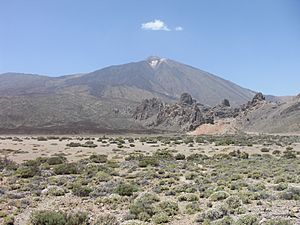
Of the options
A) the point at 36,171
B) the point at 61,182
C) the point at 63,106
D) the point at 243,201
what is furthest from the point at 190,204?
the point at 63,106

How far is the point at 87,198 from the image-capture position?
16766 millimetres

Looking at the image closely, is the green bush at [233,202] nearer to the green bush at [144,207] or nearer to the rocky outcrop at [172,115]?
the green bush at [144,207]

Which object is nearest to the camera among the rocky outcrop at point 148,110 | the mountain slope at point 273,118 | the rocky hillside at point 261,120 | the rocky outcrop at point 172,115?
the rocky hillside at point 261,120

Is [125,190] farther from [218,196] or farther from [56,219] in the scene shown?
[56,219]

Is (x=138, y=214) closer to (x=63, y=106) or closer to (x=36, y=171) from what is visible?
(x=36, y=171)

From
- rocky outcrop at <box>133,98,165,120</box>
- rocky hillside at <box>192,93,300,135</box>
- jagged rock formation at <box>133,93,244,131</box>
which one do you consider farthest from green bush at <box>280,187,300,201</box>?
rocky outcrop at <box>133,98,165,120</box>

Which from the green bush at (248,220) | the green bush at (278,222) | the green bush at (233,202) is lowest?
the green bush at (233,202)

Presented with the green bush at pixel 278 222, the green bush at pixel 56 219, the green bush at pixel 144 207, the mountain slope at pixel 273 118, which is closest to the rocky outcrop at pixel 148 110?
the mountain slope at pixel 273 118

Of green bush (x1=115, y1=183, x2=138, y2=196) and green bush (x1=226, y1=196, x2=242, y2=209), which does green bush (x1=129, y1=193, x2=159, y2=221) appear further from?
green bush (x1=226, y1=196, x2=242, y2=209)

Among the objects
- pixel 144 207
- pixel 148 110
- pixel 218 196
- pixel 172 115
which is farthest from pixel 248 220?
pixel 148 110

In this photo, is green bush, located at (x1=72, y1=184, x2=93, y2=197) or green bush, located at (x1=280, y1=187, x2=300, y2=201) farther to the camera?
green bush, located at (x1=72, y1=184, x2=93, y2=197)

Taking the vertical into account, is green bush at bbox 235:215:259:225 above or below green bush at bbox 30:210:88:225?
above

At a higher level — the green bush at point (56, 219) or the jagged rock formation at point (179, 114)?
the jagged rock formation at point (179, 114)

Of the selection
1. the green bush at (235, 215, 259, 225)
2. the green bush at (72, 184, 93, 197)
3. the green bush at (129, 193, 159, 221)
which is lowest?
the green bush at (72, 184, 93, 197)
